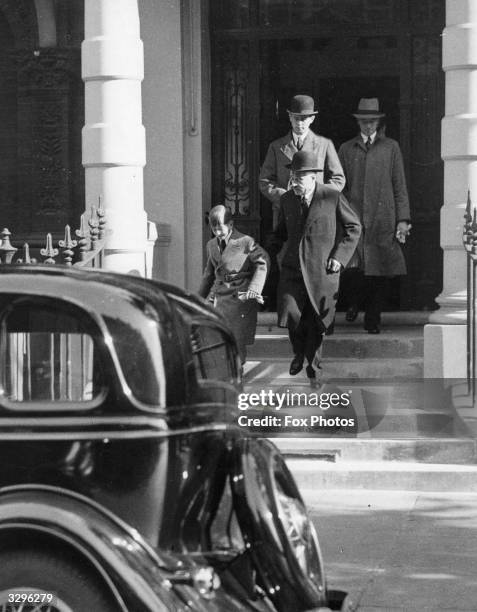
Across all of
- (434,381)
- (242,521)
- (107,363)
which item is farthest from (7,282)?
(434,381)

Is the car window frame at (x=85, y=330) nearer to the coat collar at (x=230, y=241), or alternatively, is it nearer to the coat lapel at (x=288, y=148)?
the coat collar at (x=230, y=241)

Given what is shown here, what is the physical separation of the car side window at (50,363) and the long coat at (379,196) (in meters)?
8.27

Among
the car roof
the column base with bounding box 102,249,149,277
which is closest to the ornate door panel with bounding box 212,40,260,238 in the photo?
the column base with bounding box 102,249,149,277

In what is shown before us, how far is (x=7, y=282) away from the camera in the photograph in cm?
588

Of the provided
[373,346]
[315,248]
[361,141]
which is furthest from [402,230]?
[315,248]

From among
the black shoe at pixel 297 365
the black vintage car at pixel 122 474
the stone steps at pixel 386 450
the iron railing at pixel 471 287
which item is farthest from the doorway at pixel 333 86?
the black vintage car at pixel 122 474

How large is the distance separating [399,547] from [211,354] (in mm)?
3399

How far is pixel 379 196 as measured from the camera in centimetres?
1410

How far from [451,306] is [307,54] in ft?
12.6

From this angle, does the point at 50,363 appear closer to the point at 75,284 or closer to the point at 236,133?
the point at 75,284

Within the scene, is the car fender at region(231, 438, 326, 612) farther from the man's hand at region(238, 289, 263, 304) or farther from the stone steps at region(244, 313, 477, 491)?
the man's hand at region(238, 289, 263, 304)

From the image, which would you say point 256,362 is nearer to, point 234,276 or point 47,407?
point 234,276

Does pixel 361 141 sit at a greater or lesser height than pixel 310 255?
greater

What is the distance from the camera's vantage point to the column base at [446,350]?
41.5 ft
